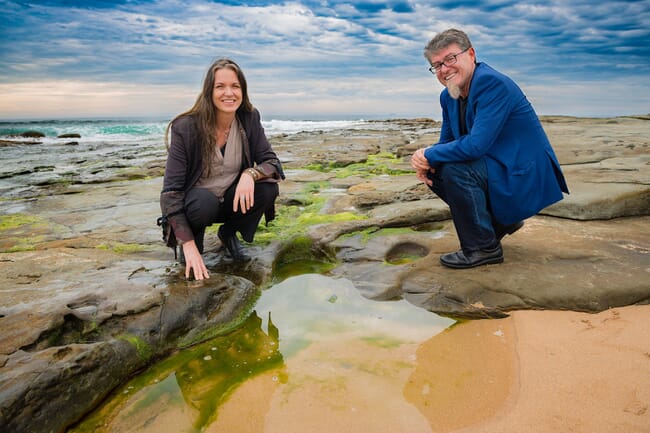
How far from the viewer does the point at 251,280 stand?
3289 millimetres

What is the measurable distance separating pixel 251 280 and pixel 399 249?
1.31 metres

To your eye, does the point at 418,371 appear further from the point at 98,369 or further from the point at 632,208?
the point at 632,208

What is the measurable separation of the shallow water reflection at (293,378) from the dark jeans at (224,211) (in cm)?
83

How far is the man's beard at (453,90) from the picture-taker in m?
2.99

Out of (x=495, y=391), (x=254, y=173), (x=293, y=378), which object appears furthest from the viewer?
(x=254, y=173)

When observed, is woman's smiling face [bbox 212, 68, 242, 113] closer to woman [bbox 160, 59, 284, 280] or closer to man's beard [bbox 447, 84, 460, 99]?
woman [bbox 160, 59, 284, 280]

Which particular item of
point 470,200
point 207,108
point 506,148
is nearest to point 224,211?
point 207,108

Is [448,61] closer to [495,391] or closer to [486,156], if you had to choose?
[486,156]

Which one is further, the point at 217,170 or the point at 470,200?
the point at 217,170

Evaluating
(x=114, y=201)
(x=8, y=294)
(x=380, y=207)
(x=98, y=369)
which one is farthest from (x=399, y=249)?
(x=114, y=201)

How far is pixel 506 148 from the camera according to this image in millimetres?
2912

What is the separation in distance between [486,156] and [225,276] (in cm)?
199

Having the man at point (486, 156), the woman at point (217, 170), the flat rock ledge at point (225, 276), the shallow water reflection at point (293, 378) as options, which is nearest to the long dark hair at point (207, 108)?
the woman at point (217, 170)

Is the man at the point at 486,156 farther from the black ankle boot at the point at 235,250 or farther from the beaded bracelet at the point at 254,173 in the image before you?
the black ankle boot at the point at 235,250
